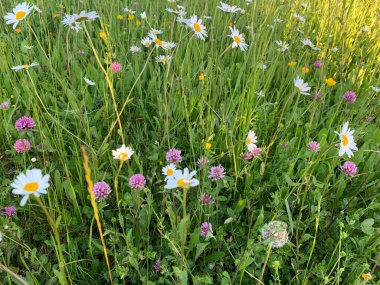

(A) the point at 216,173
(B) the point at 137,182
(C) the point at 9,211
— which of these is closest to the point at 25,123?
(C) the point at 9,211

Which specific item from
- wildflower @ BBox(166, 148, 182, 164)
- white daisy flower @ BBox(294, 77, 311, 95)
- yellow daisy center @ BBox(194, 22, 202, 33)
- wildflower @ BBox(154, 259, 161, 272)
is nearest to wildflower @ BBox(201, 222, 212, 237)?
wildflower @ BBox(154, 259, 161, 272)

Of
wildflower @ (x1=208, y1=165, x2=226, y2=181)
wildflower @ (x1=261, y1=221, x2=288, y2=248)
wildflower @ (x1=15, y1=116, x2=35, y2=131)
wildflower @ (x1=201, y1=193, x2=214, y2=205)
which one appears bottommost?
wildflower @ (x1=201, y1=193, x2=214, y2=205)

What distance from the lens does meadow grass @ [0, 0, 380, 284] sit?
98 centimetres

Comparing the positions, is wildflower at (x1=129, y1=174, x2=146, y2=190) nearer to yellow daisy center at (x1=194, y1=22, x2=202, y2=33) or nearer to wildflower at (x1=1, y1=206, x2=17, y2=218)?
wildflower at (x1=1, y1=206, x2=17, y2=218)

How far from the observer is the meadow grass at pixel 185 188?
98cm

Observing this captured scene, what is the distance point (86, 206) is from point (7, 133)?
1.55 feet

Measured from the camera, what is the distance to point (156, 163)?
1311 mm

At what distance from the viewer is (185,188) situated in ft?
2.13

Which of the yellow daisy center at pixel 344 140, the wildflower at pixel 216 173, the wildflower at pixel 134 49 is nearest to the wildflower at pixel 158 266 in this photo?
the wildflower at pixel 216 173

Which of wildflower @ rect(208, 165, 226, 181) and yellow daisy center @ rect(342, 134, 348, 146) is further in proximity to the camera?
wildflower @ rect(208, 165, 226, 181)

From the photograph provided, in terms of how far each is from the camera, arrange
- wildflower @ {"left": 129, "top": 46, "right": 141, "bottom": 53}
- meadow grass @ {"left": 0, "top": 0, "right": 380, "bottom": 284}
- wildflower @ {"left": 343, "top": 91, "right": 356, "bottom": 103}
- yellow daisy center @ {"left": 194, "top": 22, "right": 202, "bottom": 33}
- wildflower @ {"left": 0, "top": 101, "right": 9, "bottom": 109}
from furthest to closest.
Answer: wildflower @ {"left": 129, "top": 46, "right": 141, "bottom": 53} → wildflower @ {"left": 343, "top": 91, "right": 356, "bottom": 103} → yellow daisy center @ {"left": 194, "top": 22, "right": 202, "bottom": 33} → wildflower @ {"left": 0, "top": 101, "right": 9, "bottom": 109} → meadow grass @ {"left": 0, "top": 0, "right": 380, "bottom": 284}

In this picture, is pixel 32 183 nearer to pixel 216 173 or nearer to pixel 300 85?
pixel 216 173

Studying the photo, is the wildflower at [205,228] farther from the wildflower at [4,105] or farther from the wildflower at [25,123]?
the wildflower at [4,105]

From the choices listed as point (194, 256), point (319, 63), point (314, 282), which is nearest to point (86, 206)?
point (194, 256)
